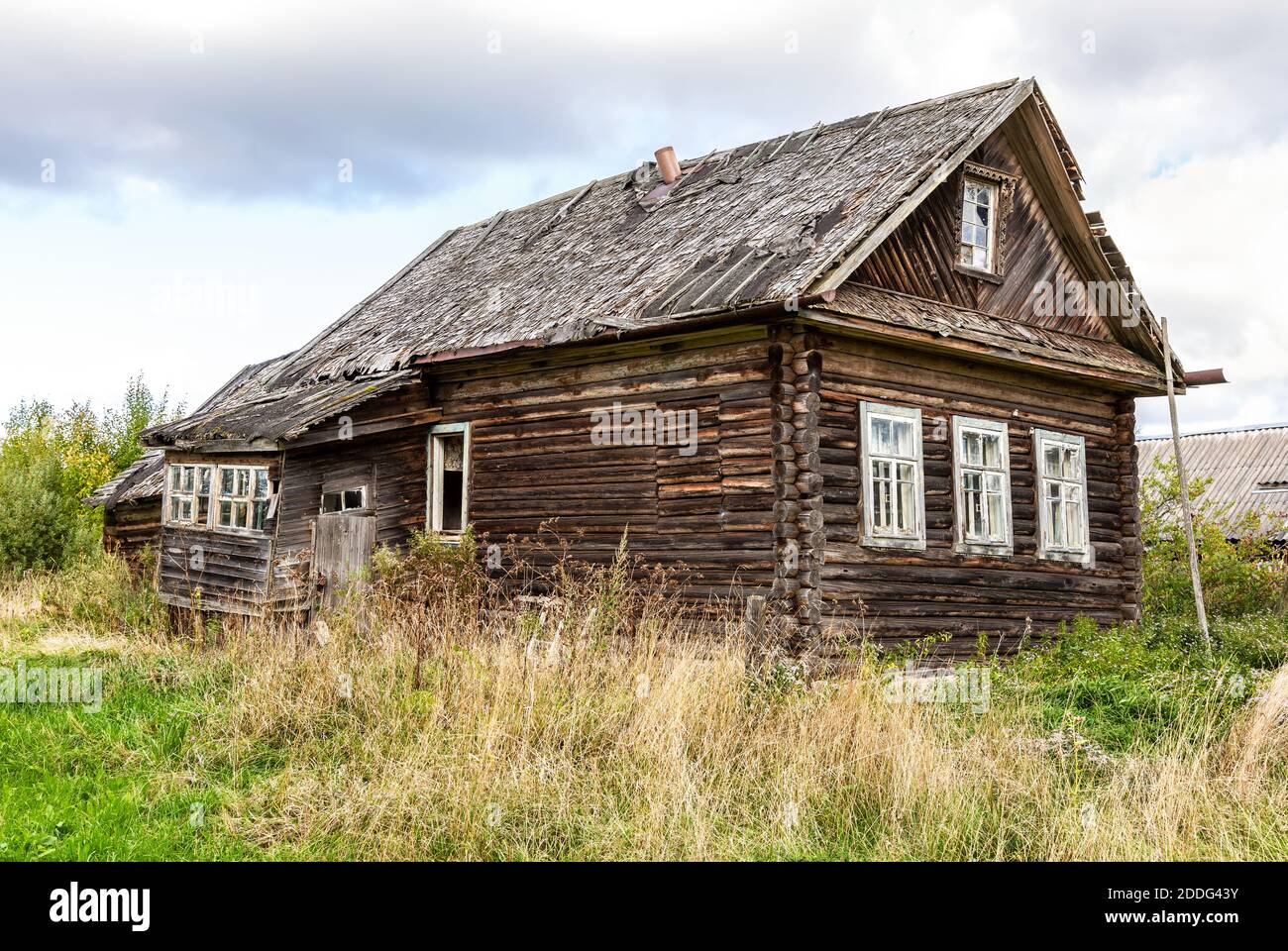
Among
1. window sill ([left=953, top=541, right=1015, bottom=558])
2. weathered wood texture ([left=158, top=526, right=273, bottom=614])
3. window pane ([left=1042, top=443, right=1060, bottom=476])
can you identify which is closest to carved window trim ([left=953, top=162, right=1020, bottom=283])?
window pane ([left=1042, top=443, right=1060, bottom=476])

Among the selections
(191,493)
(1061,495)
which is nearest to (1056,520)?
(1061,495)

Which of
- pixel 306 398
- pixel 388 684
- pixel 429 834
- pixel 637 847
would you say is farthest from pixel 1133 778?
pixel 306 398

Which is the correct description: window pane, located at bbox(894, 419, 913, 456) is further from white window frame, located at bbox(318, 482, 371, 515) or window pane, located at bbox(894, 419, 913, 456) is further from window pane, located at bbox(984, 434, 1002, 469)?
white window frame, located at bbox(318, 482, 371, 515)

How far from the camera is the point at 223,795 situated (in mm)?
6836

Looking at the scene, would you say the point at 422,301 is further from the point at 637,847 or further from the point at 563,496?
the point at 637,847

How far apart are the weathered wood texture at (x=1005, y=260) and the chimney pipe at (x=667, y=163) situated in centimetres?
488

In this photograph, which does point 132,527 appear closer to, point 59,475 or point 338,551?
point 59,475

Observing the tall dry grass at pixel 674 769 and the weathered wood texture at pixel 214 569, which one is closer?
the tall dry grass at pixel 674 769

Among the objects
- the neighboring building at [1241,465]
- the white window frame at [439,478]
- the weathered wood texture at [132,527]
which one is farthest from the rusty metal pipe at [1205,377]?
the weathered wood texture at [132,527]

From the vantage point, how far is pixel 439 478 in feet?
48.6

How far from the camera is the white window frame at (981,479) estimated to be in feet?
41.9

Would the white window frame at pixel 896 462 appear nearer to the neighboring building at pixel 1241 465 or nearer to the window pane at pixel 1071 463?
the window pane at pixel 1071 463

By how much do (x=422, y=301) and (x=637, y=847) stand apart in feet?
43.2

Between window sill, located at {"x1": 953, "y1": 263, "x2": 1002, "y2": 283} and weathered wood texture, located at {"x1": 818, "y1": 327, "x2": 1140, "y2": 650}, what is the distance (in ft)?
3.52
